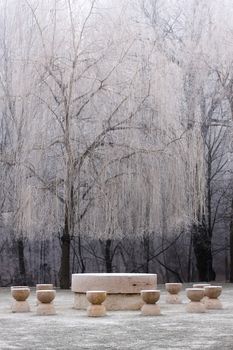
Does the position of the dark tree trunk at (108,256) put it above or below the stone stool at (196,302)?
above

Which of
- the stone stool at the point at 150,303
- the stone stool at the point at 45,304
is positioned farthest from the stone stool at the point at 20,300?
the stone stool at the point at 150,303

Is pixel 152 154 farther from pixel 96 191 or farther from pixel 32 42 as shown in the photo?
pixel 32 42

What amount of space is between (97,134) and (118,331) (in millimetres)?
9160

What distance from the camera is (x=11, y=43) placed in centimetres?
1811

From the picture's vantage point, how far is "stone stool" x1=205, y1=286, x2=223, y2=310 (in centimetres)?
1144

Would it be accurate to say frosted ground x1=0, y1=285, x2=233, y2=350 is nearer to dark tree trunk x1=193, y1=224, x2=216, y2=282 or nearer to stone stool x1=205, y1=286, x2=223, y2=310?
stone stool x1=205, y1=286, x2=223, y2=310

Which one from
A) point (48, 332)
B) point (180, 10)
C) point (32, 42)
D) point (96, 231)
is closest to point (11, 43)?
point (32, 42)

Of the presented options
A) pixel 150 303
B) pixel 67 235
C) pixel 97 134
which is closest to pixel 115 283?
pixel 150 303

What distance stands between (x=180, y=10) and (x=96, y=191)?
959 cm

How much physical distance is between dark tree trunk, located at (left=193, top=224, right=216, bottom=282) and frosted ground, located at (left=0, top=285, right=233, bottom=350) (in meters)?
12.1

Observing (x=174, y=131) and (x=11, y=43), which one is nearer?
(x=174, y=131)

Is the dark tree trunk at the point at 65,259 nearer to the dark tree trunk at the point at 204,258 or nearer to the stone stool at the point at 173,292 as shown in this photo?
the stone stool at the point at 173,292

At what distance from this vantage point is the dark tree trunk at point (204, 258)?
921 inches

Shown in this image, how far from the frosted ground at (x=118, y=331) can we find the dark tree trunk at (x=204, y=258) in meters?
12.1
